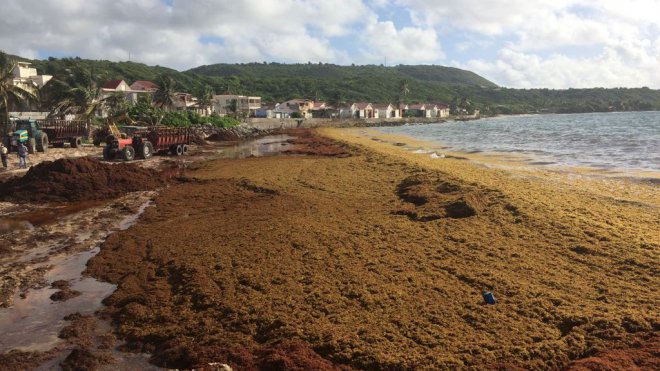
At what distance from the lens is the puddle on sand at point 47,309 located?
620cm

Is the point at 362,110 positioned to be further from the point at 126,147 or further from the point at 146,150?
the point at 126,147

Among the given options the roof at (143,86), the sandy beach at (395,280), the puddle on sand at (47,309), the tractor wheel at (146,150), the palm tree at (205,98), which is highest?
the roof at (143,86)

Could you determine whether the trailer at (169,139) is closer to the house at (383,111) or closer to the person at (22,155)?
the person at (22,155)

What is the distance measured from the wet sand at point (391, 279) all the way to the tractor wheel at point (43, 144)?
1888 centimetres

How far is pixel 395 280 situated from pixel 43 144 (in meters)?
28.6

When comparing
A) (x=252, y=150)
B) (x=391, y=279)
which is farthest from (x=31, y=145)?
(x=391, y=279)

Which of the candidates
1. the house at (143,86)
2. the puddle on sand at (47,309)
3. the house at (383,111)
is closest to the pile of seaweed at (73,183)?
the puddle on sand at (47,309)

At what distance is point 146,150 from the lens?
91.5 ft

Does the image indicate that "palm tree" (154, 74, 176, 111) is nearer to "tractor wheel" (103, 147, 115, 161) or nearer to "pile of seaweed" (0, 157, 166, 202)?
"tractor wheel" (103, 147, 115, 161)

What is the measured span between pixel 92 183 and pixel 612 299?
55.9ft

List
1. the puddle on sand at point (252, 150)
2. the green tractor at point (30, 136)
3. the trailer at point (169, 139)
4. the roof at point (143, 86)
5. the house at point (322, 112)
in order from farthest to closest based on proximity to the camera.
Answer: the house at point (322, 112), the roof at point (143, 86), the puddle on sand at point (252, 150), the trailer at point (169, 139), the green tractor at point (30, 136)

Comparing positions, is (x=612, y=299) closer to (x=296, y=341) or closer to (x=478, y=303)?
(x=478, y=303)

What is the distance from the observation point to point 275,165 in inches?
980

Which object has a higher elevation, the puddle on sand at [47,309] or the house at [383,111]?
the house at [383,111]
